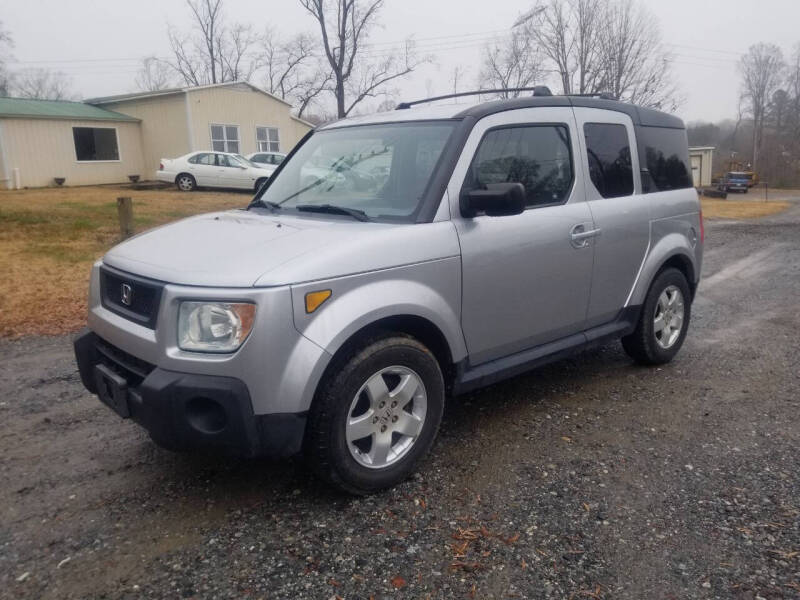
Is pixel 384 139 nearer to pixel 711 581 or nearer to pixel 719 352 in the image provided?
pixel 711 581

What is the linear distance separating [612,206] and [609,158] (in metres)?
0.37

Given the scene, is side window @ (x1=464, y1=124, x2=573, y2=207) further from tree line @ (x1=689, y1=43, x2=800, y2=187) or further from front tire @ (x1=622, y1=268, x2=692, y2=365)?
tree line @ (x1=689, y1=43, x2=800, y2=187)

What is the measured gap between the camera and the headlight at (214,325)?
9.05 ft

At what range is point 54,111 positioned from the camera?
24.0 m

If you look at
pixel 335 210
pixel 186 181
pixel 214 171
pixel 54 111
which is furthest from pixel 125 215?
pixel 54 111

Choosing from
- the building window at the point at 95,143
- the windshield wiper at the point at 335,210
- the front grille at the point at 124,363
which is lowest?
the front grille at the point at 124,363

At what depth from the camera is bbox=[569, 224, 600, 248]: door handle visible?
409cm

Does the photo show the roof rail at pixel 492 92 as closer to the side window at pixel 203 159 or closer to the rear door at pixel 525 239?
the rear door at pixel 525 239

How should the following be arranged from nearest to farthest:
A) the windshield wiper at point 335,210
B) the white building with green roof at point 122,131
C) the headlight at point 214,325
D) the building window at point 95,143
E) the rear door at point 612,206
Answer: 1. the headlight at point 214,325
2. the windshield wiper at point 335,210
3. the rear door at point 612,206
4. the white building with green roof at point 122,131
5. the building window at point 95,143

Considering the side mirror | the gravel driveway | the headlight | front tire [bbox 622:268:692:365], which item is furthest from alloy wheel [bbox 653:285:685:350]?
the headlight

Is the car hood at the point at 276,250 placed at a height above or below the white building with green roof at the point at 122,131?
below

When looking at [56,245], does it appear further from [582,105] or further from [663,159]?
[663,159]

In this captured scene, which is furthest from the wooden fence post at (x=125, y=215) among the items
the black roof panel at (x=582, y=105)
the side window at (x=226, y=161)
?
the side window at (x=226, y=161)

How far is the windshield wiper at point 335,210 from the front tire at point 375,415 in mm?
730
